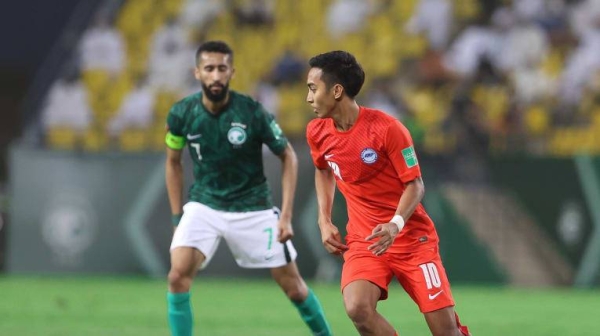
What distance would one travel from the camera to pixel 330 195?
7.74 meters

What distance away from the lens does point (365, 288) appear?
281 inches

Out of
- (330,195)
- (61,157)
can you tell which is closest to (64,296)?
(61,157)

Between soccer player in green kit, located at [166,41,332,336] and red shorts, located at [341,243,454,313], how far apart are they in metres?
1.69

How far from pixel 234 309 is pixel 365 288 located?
19.2ft

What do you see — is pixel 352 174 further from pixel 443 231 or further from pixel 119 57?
pixel 119 57

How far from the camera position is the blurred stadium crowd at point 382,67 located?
17234mm

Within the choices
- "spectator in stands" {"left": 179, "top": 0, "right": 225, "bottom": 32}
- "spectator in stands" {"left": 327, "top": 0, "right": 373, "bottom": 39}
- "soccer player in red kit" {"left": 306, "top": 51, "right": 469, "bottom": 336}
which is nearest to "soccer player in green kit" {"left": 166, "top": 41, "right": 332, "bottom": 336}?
"soccer player in red kit" {"left": 306, "top": 51, "right": 469, "bottom": 336}

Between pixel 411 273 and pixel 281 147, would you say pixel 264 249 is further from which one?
pixel 411 273

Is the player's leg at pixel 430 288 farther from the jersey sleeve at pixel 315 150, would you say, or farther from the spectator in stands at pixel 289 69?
the spectator in stands at pixel 289 69

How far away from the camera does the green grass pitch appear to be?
10883 millimetres

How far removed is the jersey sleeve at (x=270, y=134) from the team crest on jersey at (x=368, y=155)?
1.97 meters

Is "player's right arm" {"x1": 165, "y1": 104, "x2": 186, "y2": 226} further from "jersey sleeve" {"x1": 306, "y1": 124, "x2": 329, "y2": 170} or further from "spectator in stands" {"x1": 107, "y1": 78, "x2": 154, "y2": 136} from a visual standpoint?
"spectator in stands" {"x1": 107, "y1": 78, "x2": 154, "y2": 136}

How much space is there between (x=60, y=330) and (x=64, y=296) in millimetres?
3701

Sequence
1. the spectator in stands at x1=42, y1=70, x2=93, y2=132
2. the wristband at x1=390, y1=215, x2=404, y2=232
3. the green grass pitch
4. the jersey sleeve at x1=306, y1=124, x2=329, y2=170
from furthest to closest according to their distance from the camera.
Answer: the spectator in stands at x1=42, y1=70, x2=93, y2=132 → the green grass pitch → the jersey sleeve at x1=306, y1=124, x2=329, y2=170 → the wristband at x1=390, y1=215, x2=404, y2=232
